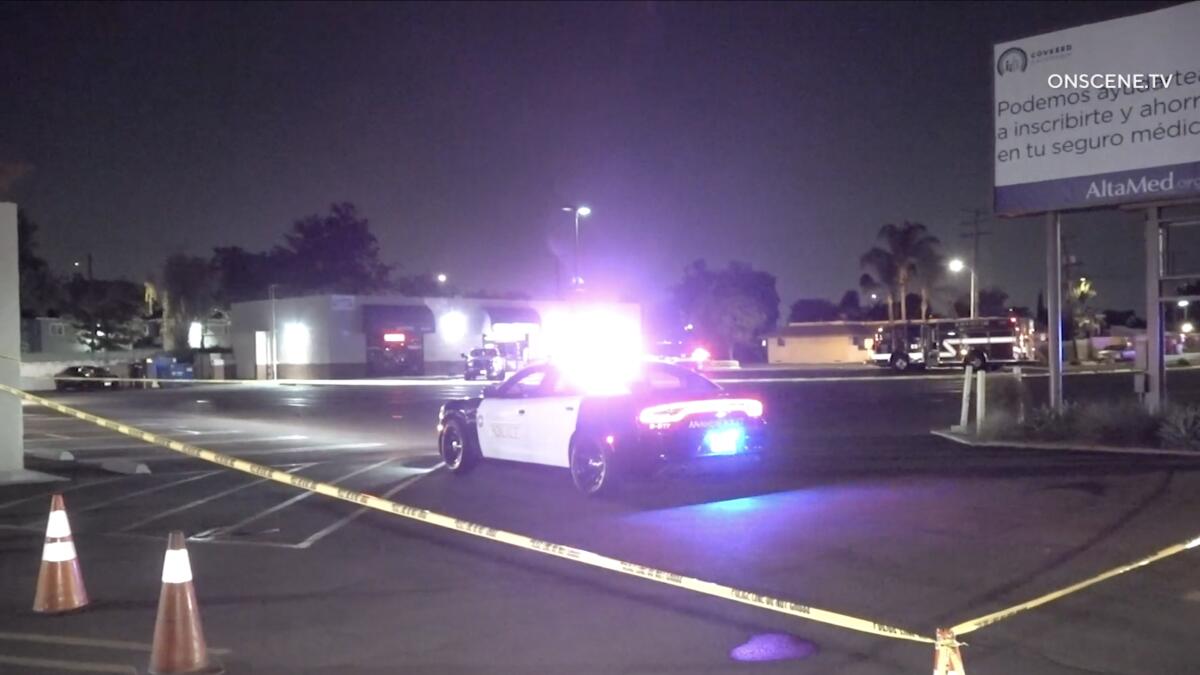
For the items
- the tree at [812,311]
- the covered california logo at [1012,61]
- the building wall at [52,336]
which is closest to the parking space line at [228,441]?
the covered california logo at [1012,61]

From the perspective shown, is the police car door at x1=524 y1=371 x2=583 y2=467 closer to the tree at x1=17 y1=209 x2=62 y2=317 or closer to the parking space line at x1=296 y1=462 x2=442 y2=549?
the parking space line at x1=296 y1=462 x2=442 y2=549

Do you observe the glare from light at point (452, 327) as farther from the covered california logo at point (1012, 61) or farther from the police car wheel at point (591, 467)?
the police car wheel at point (591, 467)

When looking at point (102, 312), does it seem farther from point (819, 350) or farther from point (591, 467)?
point (591, 467)

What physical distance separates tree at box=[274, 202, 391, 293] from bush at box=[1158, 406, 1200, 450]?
292ft

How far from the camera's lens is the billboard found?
1772cm

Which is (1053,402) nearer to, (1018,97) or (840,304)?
(1018,97)

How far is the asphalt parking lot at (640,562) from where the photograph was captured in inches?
278

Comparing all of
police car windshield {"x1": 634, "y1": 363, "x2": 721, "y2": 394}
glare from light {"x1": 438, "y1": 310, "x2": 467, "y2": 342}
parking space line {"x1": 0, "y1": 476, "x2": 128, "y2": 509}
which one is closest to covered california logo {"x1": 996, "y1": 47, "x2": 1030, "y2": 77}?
police car windshield {"x1": 634, "y1": 363, "x2": 721, "y2": 394}

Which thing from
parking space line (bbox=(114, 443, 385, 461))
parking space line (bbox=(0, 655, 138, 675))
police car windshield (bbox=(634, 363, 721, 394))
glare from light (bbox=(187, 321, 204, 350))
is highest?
glare from light (bbox=(187, 321, 204, 350))

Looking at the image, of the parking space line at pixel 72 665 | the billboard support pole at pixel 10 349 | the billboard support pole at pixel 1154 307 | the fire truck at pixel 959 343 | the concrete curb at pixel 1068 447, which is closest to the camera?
the parking space line at pixel 72 665

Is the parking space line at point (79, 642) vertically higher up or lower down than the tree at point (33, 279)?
lower down

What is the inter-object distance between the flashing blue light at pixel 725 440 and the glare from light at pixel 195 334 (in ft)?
237

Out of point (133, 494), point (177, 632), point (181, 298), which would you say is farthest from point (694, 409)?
point (181, 298)

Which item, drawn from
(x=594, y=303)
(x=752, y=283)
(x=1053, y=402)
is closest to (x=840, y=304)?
(x=752, y=283)
